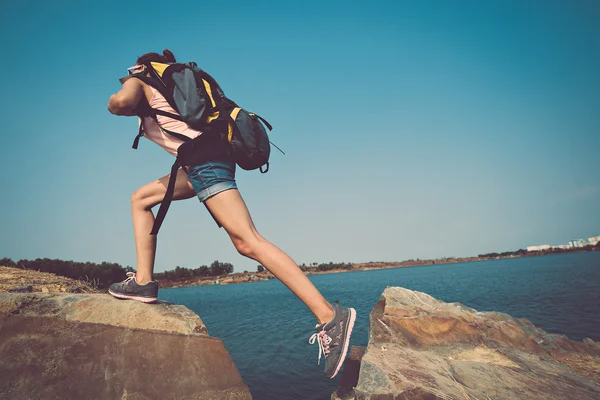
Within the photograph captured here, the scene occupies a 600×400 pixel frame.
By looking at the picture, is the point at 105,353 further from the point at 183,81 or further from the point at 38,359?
the point at 183,81

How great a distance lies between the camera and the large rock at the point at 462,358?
3430 mm

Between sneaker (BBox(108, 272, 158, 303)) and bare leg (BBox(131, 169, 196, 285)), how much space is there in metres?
0.06

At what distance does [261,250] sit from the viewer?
265 cm

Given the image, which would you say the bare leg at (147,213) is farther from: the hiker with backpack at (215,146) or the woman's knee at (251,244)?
the woman's knee at (251,244)

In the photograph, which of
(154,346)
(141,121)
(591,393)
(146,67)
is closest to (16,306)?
(154,346)

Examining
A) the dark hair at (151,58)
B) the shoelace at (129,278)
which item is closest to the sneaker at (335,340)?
the shoelace at (129,278)

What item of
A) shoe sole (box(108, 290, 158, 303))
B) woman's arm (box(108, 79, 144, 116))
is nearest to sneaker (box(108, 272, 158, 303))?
shoe sole (box(108, 290, 158, 303))

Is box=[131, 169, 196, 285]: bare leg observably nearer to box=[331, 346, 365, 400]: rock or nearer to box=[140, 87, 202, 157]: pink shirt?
box=[140, 87, 202, 157]: pink shirt

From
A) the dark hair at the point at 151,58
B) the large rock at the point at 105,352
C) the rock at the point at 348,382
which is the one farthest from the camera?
→ the rock at the point at 348,382

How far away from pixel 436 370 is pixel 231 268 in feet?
331

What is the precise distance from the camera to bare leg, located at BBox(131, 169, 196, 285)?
10.2 ft

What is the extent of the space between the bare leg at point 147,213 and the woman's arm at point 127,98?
2.63 ft

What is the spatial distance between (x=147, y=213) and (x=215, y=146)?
1.22 m

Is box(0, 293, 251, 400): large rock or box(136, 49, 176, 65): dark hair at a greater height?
box(136, 49, 176, 65): dark hair
